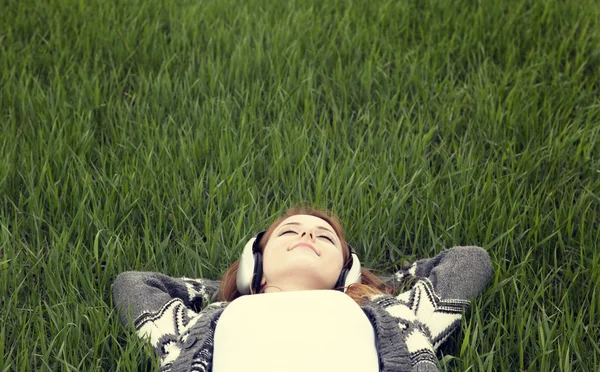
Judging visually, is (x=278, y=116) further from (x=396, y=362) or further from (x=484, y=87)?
(x=396, y=362)

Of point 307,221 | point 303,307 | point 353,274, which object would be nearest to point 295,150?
point 307,221

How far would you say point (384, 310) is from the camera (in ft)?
7.10

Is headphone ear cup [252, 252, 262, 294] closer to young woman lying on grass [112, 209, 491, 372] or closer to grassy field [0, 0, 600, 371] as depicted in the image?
young woman lying on grass [112, 209, 491, 372]

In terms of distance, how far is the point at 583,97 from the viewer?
3445 millimetres

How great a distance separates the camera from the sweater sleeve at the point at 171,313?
2.05 m

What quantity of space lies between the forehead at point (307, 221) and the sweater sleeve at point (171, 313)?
0.34 meters

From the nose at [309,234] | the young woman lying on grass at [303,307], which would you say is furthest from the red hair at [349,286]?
the nose at [309,234]

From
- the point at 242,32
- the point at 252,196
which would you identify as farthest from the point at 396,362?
the point at 242,32

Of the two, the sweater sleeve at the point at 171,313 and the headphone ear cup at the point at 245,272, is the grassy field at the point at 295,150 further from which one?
the headphone ear cup at the point at 245,272

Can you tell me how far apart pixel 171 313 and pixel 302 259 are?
436 mm

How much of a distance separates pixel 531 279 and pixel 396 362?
701 mm

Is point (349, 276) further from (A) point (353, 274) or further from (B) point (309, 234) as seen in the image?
(B) point (309, 234)

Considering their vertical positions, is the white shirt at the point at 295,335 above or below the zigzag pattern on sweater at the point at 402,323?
above

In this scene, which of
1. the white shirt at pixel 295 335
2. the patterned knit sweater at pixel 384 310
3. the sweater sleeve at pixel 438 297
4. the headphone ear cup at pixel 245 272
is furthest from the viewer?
the headphone ear cup at pixel 245 272
